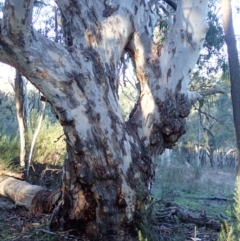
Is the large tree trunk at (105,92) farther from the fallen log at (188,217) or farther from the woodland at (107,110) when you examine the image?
the fallen log at (188,217)

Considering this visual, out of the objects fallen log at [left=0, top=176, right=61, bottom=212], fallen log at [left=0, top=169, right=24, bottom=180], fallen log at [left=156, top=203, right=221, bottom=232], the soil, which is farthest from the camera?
fallen log at [left=0, top=169, right=24, bottom=180]

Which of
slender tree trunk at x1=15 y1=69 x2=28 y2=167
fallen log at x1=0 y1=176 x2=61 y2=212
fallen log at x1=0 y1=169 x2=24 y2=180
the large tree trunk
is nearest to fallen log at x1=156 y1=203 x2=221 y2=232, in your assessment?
the large tree trunk

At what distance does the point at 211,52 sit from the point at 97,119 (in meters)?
8.10

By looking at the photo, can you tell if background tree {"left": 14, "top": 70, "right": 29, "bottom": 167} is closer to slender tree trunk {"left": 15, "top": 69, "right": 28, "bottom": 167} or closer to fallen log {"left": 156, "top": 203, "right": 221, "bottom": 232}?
slender tree trunk {"left": 15, "top": 69, "right": 28, "bottom": 167}

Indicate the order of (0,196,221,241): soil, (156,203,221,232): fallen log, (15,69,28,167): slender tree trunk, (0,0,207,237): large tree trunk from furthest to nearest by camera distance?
(15,69,28,167): slender tree trunk < (156,203,221,232): fallen log < (0,196,221,241): soil < (0,0,207,237): large tree trunk

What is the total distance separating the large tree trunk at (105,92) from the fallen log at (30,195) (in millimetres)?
1037

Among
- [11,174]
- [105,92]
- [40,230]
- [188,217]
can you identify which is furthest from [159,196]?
[105,92]

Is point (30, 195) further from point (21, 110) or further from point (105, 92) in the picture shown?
point (21, 110)

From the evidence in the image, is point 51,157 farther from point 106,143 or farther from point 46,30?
point 106,143

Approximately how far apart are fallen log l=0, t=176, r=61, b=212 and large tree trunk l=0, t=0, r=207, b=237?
1.04m

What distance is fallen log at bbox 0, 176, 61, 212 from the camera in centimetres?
556

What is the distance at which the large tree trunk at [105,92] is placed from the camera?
411 centimetres

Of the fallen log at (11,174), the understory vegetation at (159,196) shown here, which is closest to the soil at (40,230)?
the understory vegetation at (159,196)

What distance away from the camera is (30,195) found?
20.0 ft
